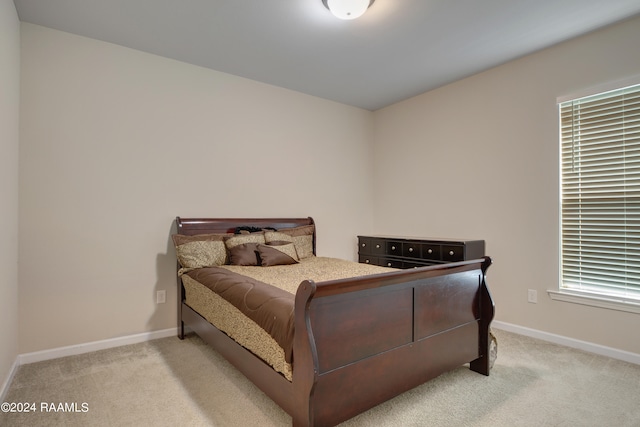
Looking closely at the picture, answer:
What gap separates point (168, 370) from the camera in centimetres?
244

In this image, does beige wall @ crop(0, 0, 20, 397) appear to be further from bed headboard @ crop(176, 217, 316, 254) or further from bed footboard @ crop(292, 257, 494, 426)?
bed footboard @ crop(292, 257, 494, 426)

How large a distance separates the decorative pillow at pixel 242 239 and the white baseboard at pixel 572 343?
257 centimetres

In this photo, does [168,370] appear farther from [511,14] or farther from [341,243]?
[511,14]

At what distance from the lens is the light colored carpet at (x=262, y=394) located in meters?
1.84

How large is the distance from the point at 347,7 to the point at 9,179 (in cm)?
264

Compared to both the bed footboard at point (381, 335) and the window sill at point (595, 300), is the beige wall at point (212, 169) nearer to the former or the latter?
the window sill at point (595, 300)

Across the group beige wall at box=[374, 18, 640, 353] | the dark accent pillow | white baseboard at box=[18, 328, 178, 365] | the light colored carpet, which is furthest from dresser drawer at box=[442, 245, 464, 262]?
white baseboard at box=[18, 328, 178, 365]

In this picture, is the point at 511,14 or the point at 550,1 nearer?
the point at 550,1

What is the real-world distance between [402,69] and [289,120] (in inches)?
55.8

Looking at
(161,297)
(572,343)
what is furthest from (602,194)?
(161,297)

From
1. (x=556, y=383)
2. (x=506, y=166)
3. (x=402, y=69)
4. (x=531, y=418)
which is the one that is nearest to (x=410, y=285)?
(x=531, y=418)

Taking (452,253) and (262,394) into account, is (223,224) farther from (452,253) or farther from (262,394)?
(452,253)

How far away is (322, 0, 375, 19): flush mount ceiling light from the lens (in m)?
2.28

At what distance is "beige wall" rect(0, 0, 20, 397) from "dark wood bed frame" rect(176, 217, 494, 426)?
4.23ft
